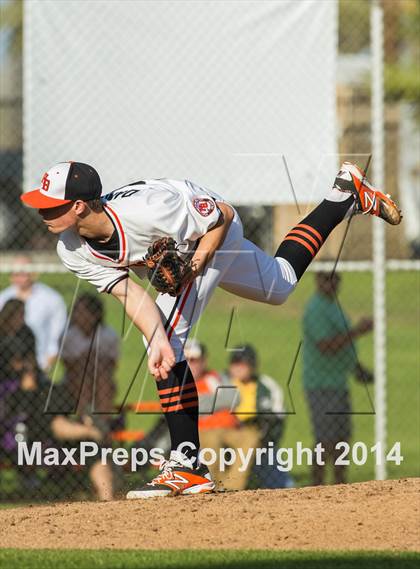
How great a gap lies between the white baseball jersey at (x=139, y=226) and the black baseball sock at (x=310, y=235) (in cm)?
81

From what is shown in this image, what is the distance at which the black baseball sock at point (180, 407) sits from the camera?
6629 millimetres

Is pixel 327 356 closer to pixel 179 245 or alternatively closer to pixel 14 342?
pixel 14 342

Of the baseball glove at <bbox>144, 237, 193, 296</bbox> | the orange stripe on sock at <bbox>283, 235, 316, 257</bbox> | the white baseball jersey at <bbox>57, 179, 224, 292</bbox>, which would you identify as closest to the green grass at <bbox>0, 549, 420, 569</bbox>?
the baseball glove at <bbox>144, 237, 193, 296</bbox>

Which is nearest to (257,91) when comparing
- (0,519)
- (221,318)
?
(0,519)

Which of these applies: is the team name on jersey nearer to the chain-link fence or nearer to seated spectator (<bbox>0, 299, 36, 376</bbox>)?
the chain-link fence

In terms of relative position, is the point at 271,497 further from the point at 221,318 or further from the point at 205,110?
the point at 221,318

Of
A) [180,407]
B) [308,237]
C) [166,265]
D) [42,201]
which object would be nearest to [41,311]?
[308,237]

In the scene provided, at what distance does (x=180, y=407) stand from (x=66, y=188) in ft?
4.61

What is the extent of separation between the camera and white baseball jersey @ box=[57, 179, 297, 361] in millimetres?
6328

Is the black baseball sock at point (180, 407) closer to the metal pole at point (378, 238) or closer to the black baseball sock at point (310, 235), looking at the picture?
the black baseball sock at point (310, 235)

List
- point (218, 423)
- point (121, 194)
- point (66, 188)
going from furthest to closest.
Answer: point (218, 423)
point (121, 194)
point (66, 188)

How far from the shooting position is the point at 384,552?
536cm

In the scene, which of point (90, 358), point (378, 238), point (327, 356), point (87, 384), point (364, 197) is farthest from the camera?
point (327, 356)

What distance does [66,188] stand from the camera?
20.6ft
